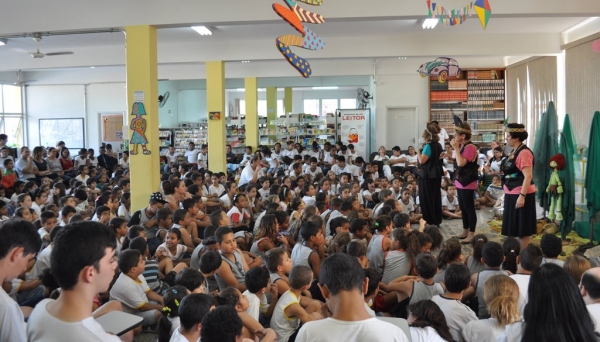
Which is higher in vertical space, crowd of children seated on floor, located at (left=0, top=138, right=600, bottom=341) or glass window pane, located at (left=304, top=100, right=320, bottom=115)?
glass window pane, located at (left=304, top=100, right=320, bottom=115)

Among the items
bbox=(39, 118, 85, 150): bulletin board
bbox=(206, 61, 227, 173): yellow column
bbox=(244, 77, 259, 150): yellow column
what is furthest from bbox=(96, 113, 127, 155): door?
bbox=(206, 61, 227, 173): yellow column

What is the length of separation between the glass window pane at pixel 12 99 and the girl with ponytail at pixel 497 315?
1734 centimetres

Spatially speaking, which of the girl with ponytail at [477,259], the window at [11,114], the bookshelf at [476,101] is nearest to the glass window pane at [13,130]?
the window at [11,114]

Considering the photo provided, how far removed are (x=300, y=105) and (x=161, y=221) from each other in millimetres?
19321

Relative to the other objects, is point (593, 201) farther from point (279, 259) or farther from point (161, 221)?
point (161, 221)

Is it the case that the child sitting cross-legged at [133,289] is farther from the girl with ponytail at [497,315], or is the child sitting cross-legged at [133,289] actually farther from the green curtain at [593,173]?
the green curtain at [593,173]

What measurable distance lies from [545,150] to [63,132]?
15.4 m

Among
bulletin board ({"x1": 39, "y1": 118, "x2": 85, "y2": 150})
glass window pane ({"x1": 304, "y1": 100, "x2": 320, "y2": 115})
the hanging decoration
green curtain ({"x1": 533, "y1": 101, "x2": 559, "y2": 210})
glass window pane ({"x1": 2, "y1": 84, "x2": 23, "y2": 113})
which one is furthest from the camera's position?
glass window pane ({"x1": 304, "y1": 100, "x2": 320, "y2": 115})

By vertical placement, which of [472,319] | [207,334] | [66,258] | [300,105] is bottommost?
[472,319]

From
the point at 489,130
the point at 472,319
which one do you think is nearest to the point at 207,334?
the point at 472,319

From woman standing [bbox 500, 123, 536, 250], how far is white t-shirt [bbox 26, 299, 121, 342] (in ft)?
16.2

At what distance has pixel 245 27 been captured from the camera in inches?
405

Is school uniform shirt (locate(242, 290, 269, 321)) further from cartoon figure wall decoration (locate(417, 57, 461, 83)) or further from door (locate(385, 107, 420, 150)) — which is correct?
door (locate(385, 107, 420, 150))

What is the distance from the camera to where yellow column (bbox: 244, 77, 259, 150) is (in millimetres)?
15344
